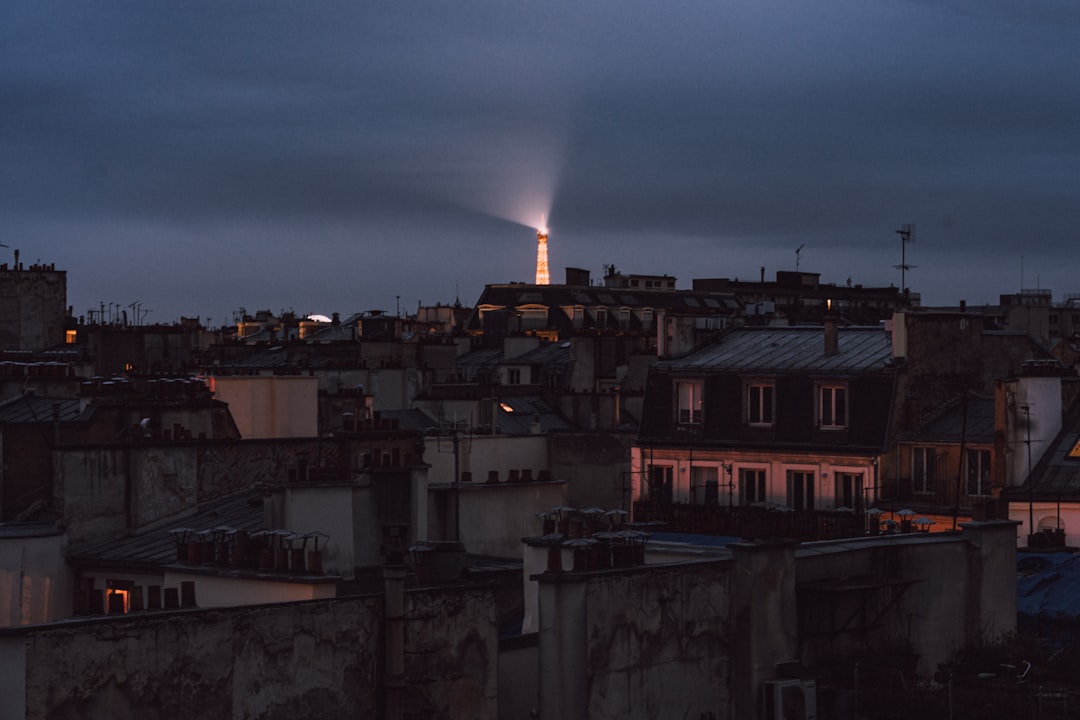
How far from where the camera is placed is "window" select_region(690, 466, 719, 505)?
164 feet

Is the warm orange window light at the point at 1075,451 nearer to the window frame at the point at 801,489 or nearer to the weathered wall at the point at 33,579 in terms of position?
the window frame at the point at 801,489

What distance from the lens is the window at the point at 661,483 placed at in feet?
168

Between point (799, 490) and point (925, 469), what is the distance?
338 centimetres

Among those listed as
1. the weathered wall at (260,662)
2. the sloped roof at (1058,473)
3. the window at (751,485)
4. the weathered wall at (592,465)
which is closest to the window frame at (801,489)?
the window at (751,485)

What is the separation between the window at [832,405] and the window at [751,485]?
2.29 m

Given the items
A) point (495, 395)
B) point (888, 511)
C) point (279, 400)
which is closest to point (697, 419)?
point (888, 511)

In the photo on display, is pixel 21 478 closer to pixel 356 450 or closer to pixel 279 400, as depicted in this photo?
pixel 356 450

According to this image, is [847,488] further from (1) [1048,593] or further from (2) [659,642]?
(2) [659,642]

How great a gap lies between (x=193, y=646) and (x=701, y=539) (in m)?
17.5

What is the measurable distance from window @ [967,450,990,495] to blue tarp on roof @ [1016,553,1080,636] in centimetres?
957

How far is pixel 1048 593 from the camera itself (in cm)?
3397

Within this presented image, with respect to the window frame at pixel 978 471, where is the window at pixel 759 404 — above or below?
above

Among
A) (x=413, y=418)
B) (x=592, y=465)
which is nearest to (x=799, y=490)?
(x=592, y=465)

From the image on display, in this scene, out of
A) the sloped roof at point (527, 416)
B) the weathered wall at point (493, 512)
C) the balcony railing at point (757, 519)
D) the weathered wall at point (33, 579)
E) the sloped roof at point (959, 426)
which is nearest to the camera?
the weathered wall at point (33, 579)
